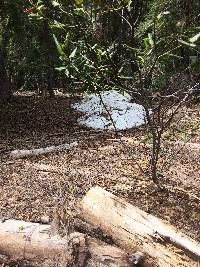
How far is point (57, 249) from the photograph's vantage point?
362cm

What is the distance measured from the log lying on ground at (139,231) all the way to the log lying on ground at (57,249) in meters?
0.11

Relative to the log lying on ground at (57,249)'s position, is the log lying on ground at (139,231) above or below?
above

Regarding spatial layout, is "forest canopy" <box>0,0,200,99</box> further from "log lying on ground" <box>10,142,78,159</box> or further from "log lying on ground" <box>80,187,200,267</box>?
"log lying on ground" <box>10,142,78,159</box>

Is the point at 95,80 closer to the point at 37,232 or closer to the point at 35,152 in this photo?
the point at 37,232

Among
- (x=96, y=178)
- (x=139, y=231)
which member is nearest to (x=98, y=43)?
(x=96, y=178)

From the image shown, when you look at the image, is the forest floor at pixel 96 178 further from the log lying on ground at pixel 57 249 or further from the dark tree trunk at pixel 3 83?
the dark tree trunk at pixel 3 83

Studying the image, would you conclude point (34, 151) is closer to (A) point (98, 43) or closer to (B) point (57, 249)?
(A) point (98, 43)

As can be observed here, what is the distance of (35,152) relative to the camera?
7113 millimetres

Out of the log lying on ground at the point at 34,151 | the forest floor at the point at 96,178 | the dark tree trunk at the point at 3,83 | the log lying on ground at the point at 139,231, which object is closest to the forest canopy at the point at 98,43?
the dark tree trunk at the point at 3,83

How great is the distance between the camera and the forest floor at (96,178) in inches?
173

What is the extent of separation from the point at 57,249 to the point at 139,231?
723 millimetres

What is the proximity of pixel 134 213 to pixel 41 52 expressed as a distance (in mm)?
11469

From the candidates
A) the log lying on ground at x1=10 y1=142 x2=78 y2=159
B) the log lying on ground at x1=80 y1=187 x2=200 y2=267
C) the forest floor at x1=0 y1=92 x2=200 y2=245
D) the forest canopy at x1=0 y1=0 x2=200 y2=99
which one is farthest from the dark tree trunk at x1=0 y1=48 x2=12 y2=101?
the log lying on ground at x1=80 y1=187 x2=200 y2=267

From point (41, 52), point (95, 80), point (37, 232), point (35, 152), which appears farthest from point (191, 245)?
point (41, 52)
